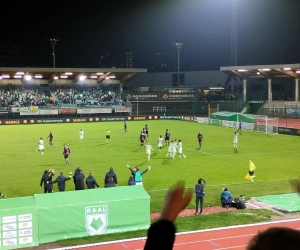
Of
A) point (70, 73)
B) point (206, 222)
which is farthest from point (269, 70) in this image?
point (206, 222)

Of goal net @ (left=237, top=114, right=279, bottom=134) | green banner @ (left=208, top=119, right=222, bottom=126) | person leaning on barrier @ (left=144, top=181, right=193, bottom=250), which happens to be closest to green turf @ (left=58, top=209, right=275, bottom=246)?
person leaning on barrier @ (left=144, top=181, right=193, bottom=250)

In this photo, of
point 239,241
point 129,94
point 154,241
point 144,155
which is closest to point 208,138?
point 144,155

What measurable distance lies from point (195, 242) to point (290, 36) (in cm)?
7876

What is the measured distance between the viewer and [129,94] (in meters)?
75.6

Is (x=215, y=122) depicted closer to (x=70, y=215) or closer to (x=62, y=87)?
(x=62, y=87)

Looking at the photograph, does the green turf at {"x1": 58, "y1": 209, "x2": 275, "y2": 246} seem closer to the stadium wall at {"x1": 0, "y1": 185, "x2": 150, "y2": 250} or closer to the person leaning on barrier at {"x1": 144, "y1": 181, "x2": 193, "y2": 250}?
the stadium wall at {"x1": 0, "y1": 185, "x2": 150, "y2": 250}

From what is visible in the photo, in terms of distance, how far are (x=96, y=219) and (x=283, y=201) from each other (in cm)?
869

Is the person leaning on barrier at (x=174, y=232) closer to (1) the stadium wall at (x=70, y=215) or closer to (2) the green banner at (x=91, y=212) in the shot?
(1) the stadium wall at (x=70, y=215)

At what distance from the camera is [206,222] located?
14.4m

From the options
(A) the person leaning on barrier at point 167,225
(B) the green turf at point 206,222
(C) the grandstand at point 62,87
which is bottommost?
(B) the green turf at point 206,222

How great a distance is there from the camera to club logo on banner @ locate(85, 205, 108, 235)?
13.1 metres

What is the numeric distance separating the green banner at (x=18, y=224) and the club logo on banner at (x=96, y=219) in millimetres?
1683

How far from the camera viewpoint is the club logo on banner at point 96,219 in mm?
13078

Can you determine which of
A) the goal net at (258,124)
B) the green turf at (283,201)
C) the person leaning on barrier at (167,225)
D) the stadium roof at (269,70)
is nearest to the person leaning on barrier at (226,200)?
the green turf at (283,201)
